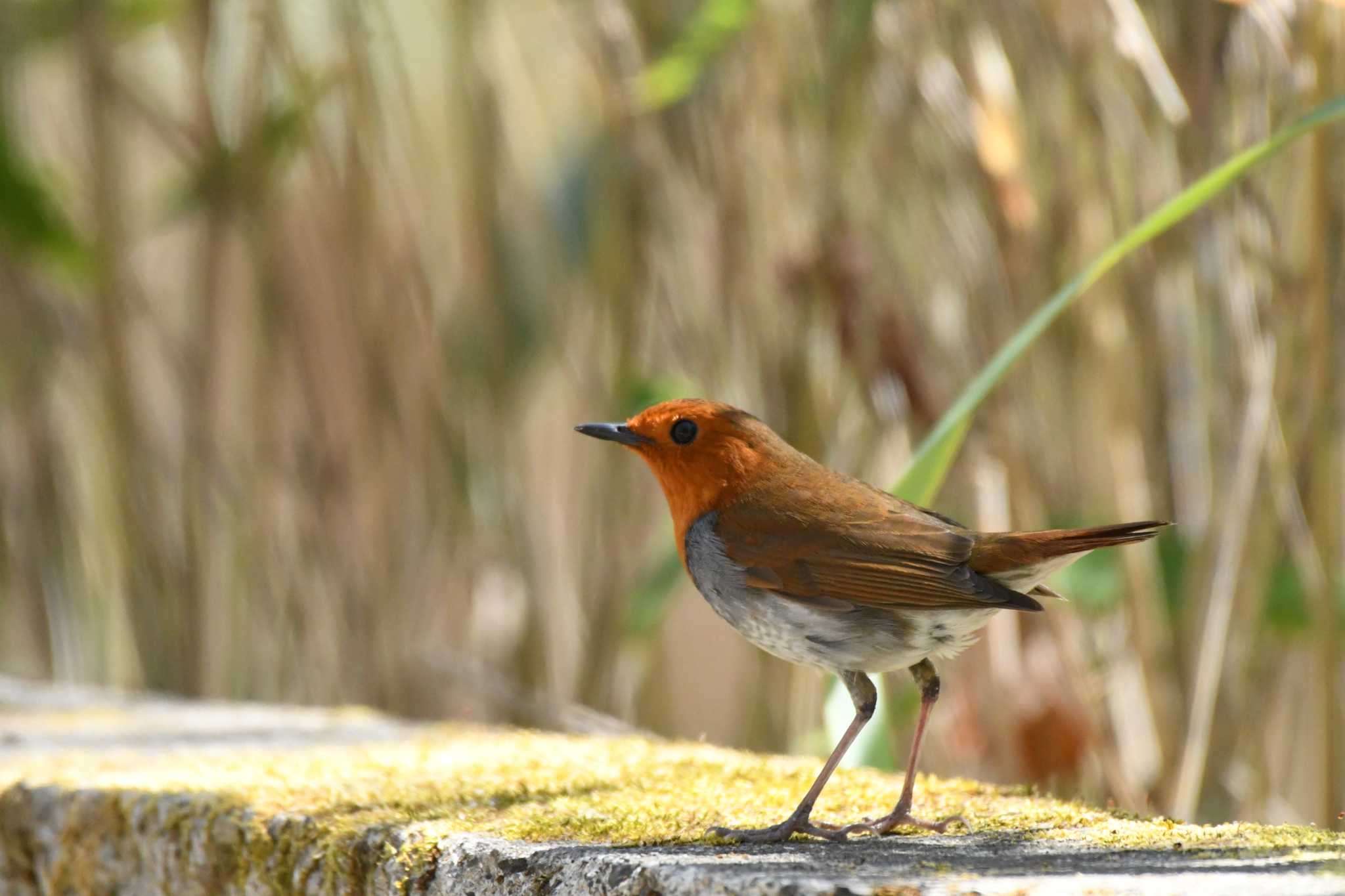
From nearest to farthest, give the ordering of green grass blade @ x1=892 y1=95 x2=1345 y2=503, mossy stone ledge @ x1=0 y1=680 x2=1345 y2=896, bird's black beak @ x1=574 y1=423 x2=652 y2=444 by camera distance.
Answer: mossy stone ledge @ x1=0 y1=680 x2=1345 y2=896, green grass blade @ x1=892 y1=95 x2=1345 y2=503, bird's black beak @ x1=574 y1=423 x2=652 y2=444

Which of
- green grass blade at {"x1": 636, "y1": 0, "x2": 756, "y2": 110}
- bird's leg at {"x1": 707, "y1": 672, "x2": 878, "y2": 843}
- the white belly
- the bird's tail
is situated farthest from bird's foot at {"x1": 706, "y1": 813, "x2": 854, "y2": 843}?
green grass blade at {"x1": 636, "y1": 0, "x2": 756, "y2": 110}

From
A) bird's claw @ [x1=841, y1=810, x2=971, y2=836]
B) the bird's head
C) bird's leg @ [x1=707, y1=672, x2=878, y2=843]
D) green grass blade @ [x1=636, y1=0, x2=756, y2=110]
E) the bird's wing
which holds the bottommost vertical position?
bird's claw @ [x1=841, y1=810, x2=971, y2=836]

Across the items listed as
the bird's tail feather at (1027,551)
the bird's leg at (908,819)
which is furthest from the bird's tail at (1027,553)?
the bird's leg at (908,819)

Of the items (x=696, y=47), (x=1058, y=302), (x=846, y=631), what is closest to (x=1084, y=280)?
(x=1058, y=302)

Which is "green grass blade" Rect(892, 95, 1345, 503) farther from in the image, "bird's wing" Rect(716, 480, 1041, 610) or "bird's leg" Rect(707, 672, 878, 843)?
"bird's leg" Rect(707, 672, 878, 843)

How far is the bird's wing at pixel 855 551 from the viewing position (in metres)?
1.29

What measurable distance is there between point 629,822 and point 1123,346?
119 cm

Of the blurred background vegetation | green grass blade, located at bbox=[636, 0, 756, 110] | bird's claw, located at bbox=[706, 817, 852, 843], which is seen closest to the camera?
bird's claw, located at bbox=[706, 817, 852, 843]

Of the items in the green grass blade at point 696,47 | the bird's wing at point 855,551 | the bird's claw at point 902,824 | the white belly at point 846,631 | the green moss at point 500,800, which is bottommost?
the green moss at point 500,800

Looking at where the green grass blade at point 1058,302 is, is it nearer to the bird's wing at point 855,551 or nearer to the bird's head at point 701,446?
the bird's wing at point 855,551

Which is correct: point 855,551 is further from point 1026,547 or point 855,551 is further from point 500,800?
point 500,800

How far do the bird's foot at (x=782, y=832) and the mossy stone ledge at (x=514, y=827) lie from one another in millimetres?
16

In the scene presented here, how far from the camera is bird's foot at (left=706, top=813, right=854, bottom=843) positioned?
3.76ft

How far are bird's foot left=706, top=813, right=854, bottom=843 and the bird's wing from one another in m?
0.21
